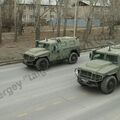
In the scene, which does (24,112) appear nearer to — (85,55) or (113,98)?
(113,98)

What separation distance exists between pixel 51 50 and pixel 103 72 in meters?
5.52

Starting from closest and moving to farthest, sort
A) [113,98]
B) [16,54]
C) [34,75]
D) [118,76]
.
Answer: [113,98]
[118,76]
[34,75]
[16,54]

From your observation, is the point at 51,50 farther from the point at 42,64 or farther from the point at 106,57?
the point at 106,57

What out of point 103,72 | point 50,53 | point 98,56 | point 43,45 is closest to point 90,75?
point 103,72

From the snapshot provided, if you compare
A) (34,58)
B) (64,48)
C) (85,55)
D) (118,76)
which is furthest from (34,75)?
(85,55)

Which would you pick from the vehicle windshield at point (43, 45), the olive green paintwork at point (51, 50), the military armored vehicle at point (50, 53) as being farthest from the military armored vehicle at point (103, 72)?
the vehicle windshield at point (43, 45)

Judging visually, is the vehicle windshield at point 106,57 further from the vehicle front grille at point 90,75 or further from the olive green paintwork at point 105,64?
the vehicle front grille at point 90,75

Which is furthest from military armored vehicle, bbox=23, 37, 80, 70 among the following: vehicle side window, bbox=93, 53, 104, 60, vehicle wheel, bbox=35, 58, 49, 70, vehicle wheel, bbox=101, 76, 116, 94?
vehicle wheel, bbox=101, 76, 116, 94

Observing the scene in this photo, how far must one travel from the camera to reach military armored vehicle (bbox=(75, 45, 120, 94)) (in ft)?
43.1

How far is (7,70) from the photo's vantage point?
58.1 ft

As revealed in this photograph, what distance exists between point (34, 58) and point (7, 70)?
2.00m

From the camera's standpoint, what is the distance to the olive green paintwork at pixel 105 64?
13195mm

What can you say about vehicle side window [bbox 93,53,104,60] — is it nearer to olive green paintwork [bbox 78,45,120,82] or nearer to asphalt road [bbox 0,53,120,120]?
olive green paintwork [bbox 78,45,120,82]

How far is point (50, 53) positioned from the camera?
1777cm
